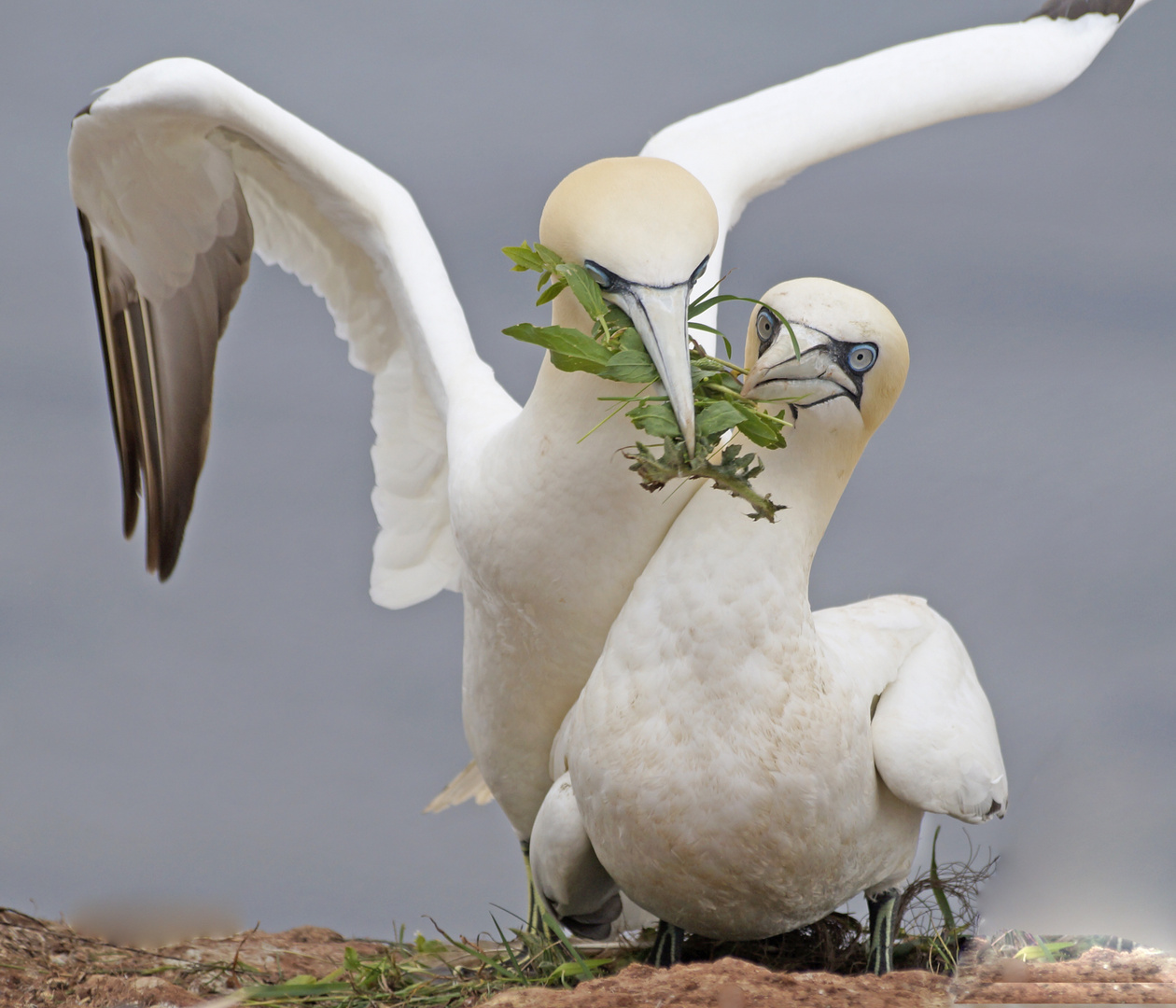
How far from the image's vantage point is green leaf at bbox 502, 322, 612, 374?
183cm

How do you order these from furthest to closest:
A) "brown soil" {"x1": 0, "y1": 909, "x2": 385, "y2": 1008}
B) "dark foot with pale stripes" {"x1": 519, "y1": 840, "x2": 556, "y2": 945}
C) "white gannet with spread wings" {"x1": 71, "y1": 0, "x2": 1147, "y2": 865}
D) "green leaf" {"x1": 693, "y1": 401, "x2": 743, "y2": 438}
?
"dark foot with pale stripes" {"x1": 519, "y1": 840, "x2": 556, "y2": 945} < "brown soil" {"x1": 0, "y1": 909, "x2": 385, "y2": 1008} < "white gannet with spread wings" {"x1": 71, "y1": 0, "x2": 1147, "y2": 865} < "green leaf" {"x1": 693, "y1": 401, "x2": 743, "y2": 438}

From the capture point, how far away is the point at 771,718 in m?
2.03

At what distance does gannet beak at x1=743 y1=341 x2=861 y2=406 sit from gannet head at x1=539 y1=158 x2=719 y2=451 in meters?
0.17

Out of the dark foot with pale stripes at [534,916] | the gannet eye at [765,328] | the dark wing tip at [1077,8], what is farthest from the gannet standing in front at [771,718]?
the dark wing tip at [1077,8]

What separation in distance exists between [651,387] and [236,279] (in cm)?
196

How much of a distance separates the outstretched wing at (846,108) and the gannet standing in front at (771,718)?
1.31 meters

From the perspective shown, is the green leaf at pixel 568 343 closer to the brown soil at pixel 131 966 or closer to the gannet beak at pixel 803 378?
the gannet beak at pixel 803 378

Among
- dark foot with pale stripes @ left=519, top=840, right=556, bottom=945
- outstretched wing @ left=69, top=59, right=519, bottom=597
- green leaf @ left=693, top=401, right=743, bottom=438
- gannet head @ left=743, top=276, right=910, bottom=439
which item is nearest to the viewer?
green leaf @ left=693, top=401, right=743, bottom=438

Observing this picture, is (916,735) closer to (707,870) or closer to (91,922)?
(707,870)

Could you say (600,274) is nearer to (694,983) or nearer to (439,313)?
(694,983)

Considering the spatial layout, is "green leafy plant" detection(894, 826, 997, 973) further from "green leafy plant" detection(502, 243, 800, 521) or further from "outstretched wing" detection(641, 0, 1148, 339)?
"outstretched wing" detection(641, 0, 1148, 339)

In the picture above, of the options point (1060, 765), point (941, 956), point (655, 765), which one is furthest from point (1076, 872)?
Answer: point (655, 765)

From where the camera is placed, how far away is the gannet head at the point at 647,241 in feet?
5.92

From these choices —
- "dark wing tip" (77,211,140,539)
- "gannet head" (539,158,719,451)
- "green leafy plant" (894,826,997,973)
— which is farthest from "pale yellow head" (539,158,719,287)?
"dark wing tip" (77,211,140,539)
